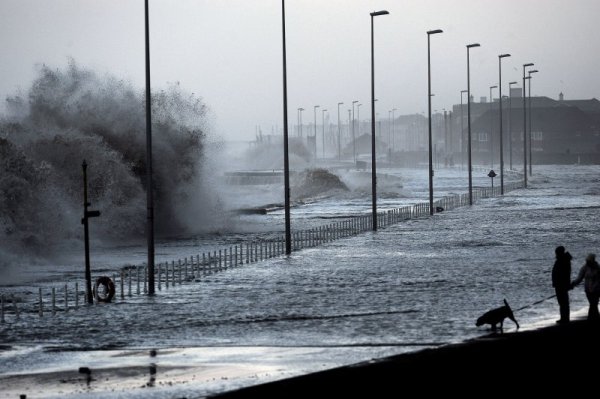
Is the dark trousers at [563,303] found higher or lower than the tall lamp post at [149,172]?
lower

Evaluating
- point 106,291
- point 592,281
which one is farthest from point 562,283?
point 106,291

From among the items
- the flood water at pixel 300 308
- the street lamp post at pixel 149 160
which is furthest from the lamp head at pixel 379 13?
the street lamp post at pixel 149 160

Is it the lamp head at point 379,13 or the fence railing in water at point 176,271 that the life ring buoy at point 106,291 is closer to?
the fence railing in water at point 176,271

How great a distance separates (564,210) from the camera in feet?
262

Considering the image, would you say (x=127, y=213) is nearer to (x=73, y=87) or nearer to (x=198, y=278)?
(x=73, y=87)

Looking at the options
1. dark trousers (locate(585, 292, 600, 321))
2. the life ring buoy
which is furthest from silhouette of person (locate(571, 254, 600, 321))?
the life ring buoy

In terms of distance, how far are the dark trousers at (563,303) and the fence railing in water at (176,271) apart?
498 inches

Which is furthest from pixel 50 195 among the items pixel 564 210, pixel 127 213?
pixel 564 210

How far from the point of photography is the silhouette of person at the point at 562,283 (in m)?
24.8

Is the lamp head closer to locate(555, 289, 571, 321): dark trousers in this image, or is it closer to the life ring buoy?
the life ring buoy

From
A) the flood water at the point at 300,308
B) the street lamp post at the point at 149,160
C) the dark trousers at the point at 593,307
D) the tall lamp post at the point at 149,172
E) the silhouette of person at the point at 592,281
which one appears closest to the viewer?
the flood water at the point at 300,308

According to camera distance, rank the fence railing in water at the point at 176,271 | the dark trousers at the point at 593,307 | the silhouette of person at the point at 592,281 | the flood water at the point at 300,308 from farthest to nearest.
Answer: the fence railing in water at the point at 176,271
the dark trousers at the point at 593,307
the silhouette of person at the point at 592,281
the flood water at the point at 300,308

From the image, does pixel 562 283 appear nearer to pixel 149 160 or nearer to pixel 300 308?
pixel 300 308

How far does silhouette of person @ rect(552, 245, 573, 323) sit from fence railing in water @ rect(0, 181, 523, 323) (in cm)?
1259
